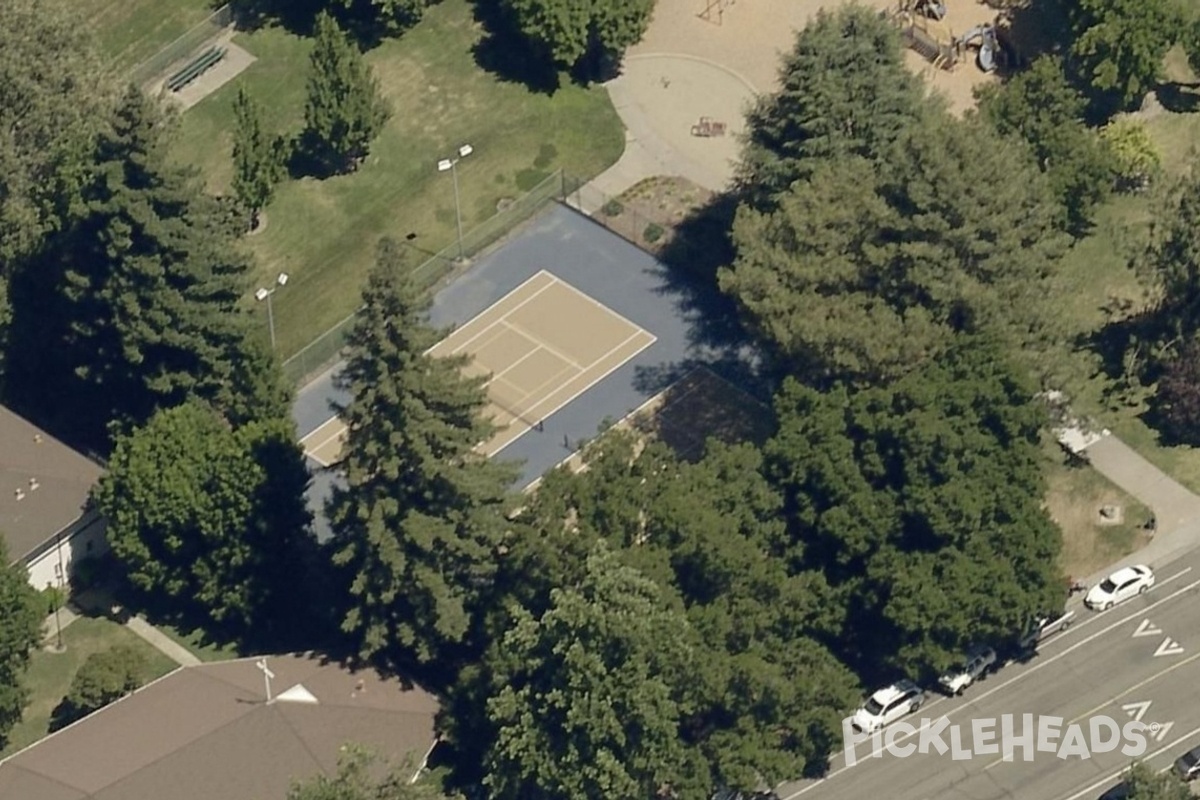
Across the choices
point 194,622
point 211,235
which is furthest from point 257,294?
point 194,622

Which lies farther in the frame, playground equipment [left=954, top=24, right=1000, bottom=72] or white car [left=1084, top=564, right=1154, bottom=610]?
playground equipment [left=954, top=24, right=1000, bottom=72]

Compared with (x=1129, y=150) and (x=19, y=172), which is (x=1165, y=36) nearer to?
(x=1129, y=150)


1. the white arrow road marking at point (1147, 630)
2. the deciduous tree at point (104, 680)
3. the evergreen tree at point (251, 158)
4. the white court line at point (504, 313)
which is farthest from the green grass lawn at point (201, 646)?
the white arrow road marking at point (1147, 630)

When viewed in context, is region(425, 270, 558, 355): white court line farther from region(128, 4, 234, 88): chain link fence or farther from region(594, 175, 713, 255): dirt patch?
region(128, 4, 234, 88): chain link fence

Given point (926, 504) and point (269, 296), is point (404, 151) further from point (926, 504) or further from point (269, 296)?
point (926, 504)

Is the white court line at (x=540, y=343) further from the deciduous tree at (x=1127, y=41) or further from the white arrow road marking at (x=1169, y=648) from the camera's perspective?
the white arrow road marking at (x=1169, y=648)

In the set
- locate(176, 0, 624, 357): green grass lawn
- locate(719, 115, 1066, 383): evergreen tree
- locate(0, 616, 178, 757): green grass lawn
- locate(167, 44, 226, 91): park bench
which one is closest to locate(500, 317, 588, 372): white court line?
locate(176, 0, 624, 357): green grass lawn
